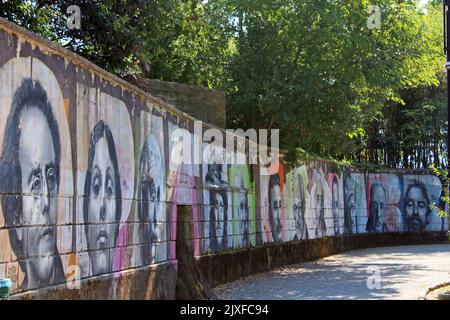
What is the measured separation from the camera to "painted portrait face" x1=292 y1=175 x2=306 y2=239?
74.4 feet

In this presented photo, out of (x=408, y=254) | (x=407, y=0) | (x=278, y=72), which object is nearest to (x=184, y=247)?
(x=278, y=72)

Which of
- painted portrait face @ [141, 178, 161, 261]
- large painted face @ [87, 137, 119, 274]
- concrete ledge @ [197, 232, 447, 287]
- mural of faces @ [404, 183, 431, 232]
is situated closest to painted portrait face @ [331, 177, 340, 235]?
concrete ledge @ [197, 232, 447, 287]

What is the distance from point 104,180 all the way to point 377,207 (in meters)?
24.0

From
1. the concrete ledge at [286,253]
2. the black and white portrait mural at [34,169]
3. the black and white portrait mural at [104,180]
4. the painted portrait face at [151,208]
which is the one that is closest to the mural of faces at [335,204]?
the concrete ledge at [286,253]

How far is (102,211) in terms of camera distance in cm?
975

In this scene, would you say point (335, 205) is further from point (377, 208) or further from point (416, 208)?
point (416, 208)

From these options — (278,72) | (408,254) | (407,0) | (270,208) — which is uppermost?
(407,0)

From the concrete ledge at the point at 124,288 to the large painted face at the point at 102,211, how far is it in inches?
9.2

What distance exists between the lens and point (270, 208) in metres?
20.2

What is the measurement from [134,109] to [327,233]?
52.8 ft

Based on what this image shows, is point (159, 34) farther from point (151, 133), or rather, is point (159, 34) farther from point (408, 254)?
point (408, 254)

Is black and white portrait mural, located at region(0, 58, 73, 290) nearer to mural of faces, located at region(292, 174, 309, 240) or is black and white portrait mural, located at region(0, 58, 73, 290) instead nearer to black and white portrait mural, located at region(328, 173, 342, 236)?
mural of faces, located at region(292, 174, 309, 240)

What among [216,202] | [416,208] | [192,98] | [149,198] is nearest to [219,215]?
[216,202]
